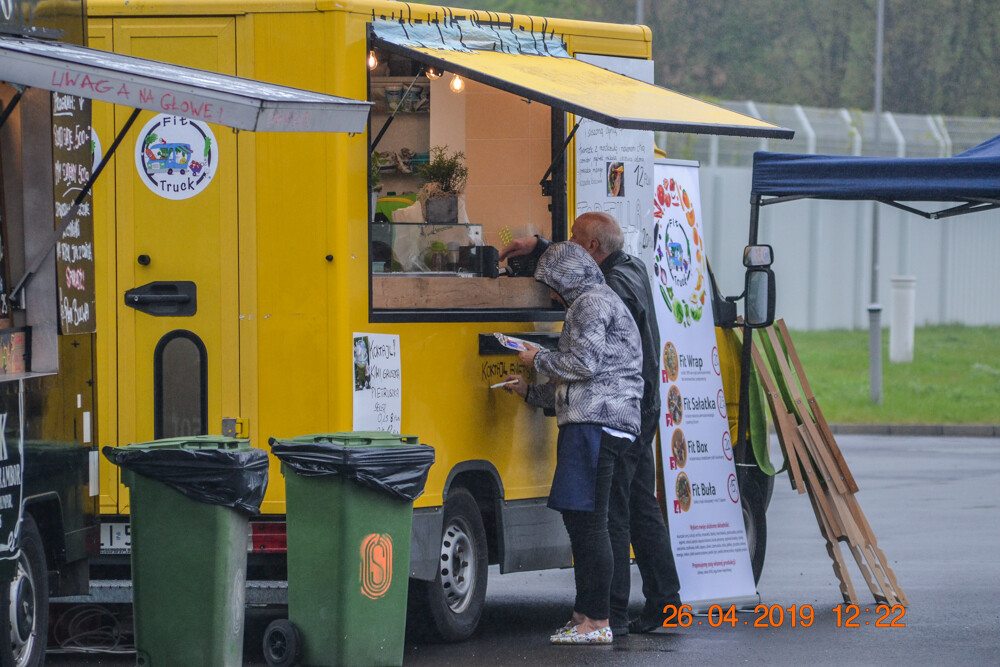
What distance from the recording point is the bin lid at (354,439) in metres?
6.34

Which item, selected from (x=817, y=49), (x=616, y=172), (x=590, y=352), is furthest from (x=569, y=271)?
(x=817, y=49)

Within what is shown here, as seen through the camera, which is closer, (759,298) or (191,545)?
(191,545)

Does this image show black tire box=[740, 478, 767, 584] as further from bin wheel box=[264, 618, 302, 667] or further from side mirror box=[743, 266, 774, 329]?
bin wheel box=[264, 618, 302, 667]

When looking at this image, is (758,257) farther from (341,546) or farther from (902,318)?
(902,318)

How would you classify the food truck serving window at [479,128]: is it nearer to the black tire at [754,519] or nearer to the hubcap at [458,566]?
the hubcap at [458,566]

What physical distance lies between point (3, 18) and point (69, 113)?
0.64 metres

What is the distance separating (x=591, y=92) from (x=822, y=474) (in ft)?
9.01

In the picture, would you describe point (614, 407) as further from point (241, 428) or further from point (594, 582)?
point (241, 428)

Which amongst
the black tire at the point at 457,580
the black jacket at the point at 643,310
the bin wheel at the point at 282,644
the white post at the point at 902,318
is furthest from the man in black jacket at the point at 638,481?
the white post at the point at 902,318

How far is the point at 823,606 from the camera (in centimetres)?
874

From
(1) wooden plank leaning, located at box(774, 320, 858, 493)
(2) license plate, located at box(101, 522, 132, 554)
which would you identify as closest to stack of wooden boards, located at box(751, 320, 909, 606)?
(1) wooden plank leaning, located at box(774, 320, 858, 493)

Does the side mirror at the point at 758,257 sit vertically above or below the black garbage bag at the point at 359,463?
above

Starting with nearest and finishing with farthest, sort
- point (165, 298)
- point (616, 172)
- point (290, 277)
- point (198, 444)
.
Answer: point (198, 444) → point (290, 277) → point (165, 298) → point (616, 172)

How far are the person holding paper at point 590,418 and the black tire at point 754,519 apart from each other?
5.91 ft
